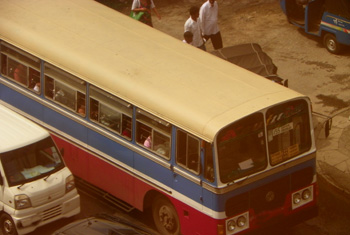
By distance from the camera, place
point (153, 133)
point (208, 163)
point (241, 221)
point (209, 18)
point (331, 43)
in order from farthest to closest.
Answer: point (331, 43)
point (209, 18)
point (153, 133)
point (241, 221)
point (208, 163)

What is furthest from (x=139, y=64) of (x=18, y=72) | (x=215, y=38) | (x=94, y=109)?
(x=215, y=38)

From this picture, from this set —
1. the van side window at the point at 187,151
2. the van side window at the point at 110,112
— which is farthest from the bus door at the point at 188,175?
the van side window at the point at 110,112

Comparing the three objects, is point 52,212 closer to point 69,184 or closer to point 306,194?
point 69,184

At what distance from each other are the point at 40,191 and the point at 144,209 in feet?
6.07

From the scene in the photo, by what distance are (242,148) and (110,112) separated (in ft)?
8.94

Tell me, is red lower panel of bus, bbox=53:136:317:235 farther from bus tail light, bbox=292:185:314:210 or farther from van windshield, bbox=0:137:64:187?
van windshield, bbox=0:137:64:187

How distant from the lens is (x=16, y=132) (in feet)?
47.3

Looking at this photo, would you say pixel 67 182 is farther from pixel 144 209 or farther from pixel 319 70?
pixel 319 70

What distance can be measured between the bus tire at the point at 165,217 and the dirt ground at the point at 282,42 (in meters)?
5.67

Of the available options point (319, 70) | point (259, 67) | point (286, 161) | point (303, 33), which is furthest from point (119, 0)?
point (286, 161)

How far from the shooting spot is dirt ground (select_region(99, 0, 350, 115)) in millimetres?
19453

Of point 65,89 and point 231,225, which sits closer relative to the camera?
point 231,225

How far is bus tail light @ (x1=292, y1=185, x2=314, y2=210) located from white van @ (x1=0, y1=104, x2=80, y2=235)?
3.65 meters

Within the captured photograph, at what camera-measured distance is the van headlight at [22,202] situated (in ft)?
45.1
